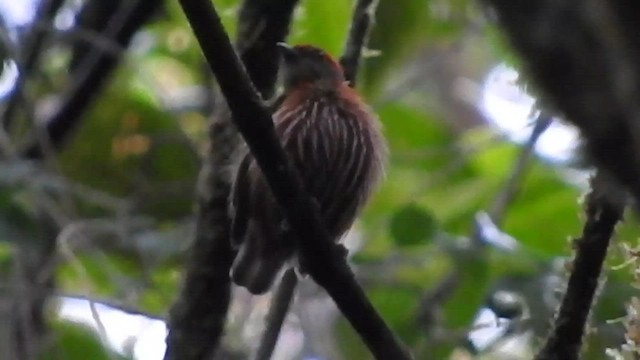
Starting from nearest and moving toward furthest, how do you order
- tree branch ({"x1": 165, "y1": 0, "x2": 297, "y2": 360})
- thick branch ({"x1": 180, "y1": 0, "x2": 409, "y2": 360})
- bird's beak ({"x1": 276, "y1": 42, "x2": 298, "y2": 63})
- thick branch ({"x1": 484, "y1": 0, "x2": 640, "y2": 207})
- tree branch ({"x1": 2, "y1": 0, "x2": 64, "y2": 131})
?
thick branch ({"x1": 484, "y1": 0, "x2": 640, "y2": 207}) < thick branch ({"x1": 180, "y1": 0, "x2": 409, "y2": 360}) < tree branch ({"x1": 165, "y1": 0, "x2": 297, "y2": 360}) < bird's beak ({"x1": 276, "y1": 42, "x2": 298, "y2": 63}) < tree branch ({"x1": 2, "y1": 0, "x2": 64, "y2": 131})

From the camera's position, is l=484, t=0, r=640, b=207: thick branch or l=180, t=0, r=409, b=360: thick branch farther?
l=180, t=0, r=409, b=360: thick branch

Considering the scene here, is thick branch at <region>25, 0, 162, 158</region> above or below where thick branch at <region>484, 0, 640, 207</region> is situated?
above

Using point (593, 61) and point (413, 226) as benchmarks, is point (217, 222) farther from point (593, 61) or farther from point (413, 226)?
point (593, 61)

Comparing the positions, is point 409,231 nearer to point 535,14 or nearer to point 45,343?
point 45,343

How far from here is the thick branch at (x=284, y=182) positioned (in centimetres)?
136

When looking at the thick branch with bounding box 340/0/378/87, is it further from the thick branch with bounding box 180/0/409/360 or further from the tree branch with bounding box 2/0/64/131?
the tree branch with bounding box 2/0/64/131

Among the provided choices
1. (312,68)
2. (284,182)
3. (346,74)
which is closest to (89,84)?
(312,68)

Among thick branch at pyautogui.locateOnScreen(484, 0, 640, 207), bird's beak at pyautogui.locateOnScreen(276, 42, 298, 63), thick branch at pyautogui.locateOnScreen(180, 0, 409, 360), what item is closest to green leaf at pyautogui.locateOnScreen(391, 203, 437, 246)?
bird's beak at pyautogui.locateOnScreen(276, 42, 298, 63)

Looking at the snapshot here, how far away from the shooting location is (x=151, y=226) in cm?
348

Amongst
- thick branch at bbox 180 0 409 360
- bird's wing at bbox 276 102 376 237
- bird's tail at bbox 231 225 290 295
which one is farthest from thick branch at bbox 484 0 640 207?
bird's wing at bbox 276 102 376 237

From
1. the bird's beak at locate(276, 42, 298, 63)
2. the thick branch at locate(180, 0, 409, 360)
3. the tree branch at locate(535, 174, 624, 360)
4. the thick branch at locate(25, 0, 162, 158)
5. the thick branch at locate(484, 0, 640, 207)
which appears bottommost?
the thick branch at locate(484, 0, 640, 207)

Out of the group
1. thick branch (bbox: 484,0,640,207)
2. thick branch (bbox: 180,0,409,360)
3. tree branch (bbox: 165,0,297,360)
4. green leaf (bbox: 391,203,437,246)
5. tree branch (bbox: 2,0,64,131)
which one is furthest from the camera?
tree branch (bbox: 2,0,64,131)

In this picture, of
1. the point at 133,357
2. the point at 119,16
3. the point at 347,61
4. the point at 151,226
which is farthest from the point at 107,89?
the point at 347,61

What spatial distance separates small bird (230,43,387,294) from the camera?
2.44 meters
